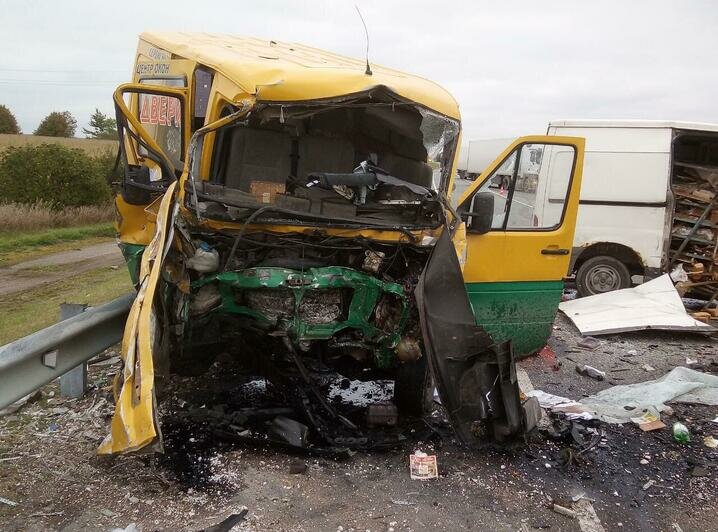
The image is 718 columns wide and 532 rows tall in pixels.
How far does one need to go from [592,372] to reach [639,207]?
374cm

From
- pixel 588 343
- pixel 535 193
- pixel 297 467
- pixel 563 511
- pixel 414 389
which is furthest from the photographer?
pixel 588 343

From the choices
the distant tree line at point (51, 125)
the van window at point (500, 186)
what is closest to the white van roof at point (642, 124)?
the van window at point (500, 186)

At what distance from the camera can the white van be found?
8.13m

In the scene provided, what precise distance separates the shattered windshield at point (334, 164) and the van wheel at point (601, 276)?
5062mm

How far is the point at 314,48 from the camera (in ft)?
20.2

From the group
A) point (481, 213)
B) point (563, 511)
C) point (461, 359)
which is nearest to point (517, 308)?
point (481, 213)

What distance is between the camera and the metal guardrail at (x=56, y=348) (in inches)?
111

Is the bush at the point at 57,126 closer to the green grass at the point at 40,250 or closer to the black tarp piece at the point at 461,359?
the green grass at the point at 40,250

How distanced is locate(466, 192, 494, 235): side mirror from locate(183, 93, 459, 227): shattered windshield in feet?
1.01

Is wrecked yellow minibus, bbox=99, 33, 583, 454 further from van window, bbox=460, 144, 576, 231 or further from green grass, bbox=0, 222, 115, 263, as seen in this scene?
green grass, bbox=0, 222, 115, 263

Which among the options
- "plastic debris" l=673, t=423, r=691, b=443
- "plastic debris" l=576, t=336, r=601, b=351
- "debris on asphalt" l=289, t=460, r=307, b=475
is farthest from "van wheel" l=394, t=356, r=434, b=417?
"plastic debris" l=576, t=336, r=601, b=351

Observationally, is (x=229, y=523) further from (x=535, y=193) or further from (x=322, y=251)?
(x=535, y=193)

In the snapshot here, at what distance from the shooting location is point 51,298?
796 centimetres

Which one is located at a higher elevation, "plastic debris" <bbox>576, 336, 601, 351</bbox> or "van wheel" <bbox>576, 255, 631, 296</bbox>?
"van wheel" <bbox>576, 255, 631, 296</bbox>
